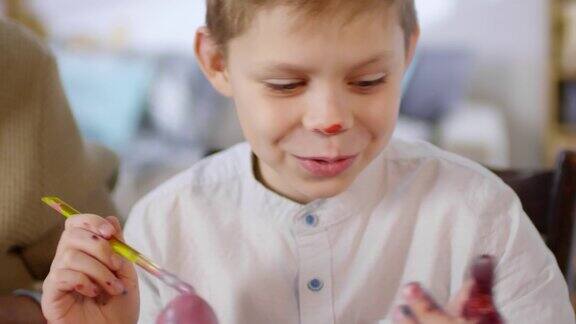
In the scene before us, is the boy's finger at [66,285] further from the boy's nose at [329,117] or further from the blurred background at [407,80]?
the blurred background at [407,80]

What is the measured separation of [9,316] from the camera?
78 cm

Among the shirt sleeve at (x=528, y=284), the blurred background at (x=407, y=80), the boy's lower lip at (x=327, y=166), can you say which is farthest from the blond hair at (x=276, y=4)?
the blurred background at (x=407, y=80)

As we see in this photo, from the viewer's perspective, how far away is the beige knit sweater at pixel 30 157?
84 centimetres

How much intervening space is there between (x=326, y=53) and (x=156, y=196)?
0.33 meters

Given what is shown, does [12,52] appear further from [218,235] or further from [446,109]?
[446,109]

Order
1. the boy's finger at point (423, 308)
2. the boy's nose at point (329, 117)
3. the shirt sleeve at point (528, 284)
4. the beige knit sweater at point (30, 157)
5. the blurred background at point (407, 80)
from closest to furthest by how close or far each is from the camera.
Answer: the boy's finger at point (423, 308) → the boy's nose at point (329, 117) → the shirt sleeve at point (528, 284) → the beige knit sweater at point (30, 157) → the blurred background at point (407, 80)

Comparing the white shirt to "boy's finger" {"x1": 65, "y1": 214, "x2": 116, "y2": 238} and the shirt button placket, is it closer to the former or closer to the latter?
the shirt button placket

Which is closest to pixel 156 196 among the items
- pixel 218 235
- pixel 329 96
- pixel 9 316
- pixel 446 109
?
pixel 218 235

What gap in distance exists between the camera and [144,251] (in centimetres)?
80

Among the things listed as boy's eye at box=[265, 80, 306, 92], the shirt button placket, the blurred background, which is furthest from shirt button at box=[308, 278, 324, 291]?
the blurred background

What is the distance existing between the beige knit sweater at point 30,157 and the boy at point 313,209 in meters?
0.11

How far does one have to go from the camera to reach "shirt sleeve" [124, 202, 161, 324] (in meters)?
0.77

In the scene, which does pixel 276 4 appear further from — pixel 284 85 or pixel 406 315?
pixel 406 315

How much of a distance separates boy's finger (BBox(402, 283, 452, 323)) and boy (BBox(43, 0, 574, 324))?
0.18 meters
